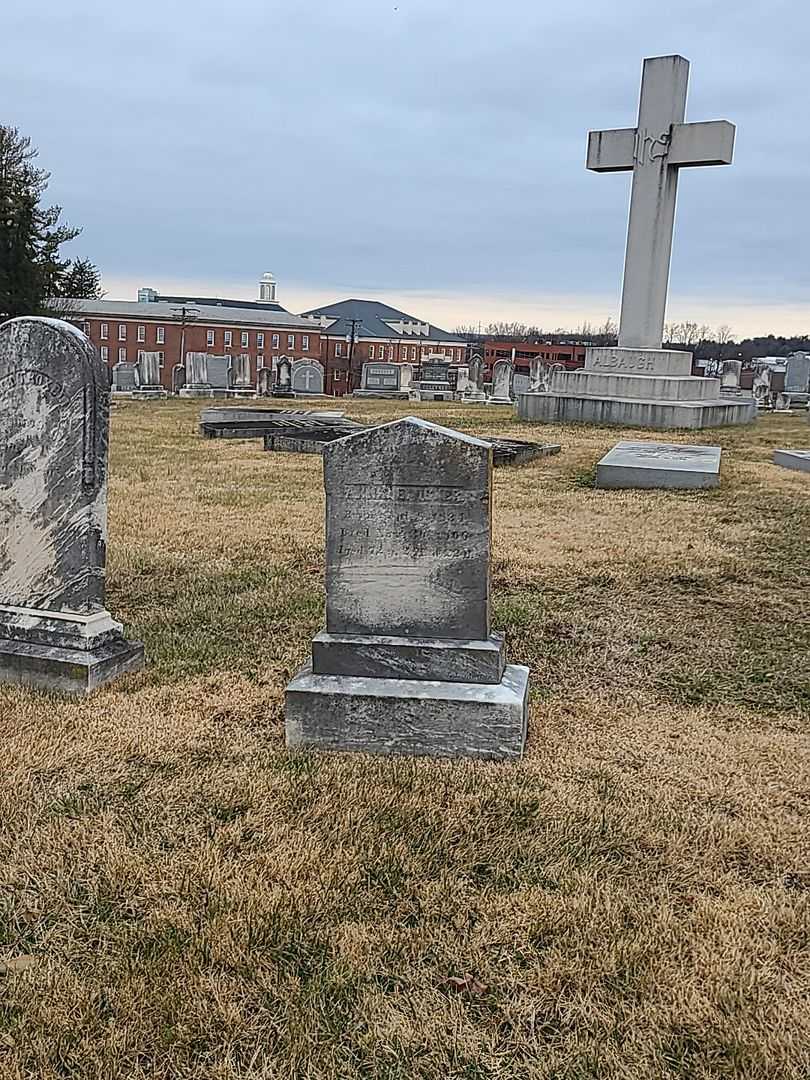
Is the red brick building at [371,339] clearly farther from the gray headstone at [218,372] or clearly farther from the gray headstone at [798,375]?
the gray headstone at [798,375]

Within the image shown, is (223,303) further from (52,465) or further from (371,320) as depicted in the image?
(52,465)

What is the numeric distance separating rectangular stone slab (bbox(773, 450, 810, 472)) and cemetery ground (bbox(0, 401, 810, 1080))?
6151 mm

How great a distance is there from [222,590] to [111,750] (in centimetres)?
229

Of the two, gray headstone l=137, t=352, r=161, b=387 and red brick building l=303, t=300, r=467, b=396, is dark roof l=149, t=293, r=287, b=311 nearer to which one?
red brick building l=303, t=300, r=467, b=396

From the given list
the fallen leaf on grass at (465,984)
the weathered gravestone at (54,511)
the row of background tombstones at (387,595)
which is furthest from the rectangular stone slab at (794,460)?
the fallen leaf on grass at (465,984)

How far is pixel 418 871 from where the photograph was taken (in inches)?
104

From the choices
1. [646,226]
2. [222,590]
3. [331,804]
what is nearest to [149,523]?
[222,590]

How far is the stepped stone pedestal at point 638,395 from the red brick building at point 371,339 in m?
48.8

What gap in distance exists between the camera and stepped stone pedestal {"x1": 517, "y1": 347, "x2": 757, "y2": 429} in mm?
14594

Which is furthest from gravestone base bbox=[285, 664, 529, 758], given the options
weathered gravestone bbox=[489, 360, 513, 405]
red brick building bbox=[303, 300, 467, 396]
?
red brick building bbox=[303, 300, 467, 396]

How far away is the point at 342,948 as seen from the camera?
2.30 meters

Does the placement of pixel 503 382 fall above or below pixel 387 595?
above

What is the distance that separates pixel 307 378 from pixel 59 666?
26.2 m

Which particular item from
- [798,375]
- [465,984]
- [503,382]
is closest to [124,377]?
[503,382]
